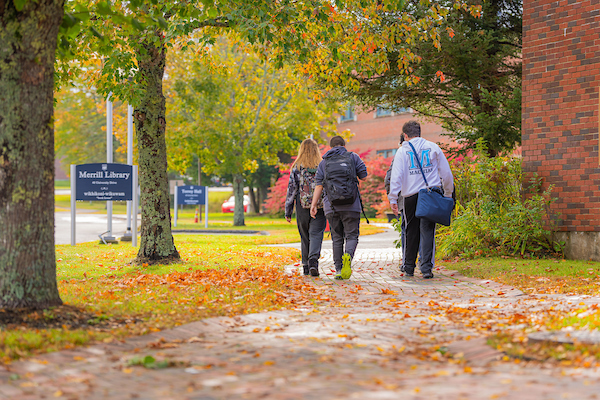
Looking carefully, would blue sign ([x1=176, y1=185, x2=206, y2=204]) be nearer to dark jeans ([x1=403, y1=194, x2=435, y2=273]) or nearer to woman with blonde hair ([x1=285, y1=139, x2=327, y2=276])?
woman with blonde hair ([x1=285, y1=139, x2=327, y2=276])

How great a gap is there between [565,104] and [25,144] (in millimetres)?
7584

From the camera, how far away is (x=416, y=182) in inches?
300

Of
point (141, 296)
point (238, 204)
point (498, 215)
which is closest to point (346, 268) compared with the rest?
point (141, 296)

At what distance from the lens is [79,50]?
8719 mm

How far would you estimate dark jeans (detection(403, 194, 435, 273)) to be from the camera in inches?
301

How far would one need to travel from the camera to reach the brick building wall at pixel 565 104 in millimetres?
8766

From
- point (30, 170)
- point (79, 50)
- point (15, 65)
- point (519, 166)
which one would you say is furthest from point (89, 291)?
point (519, 166)

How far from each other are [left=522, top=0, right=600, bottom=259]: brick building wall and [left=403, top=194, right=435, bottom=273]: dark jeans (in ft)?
8.56

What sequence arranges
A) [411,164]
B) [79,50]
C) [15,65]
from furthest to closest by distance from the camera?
[79,50] → [411,164] → [15,65]

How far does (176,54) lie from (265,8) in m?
17.1

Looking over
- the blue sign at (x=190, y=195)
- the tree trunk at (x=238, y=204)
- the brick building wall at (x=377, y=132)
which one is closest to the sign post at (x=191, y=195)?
the blue sign at (x=190, y=195)

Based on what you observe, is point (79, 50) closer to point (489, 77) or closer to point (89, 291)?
point (89, 291)

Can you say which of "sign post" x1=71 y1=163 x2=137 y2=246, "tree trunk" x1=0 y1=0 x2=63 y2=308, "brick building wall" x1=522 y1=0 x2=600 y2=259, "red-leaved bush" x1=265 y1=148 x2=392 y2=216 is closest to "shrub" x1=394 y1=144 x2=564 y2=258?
"brick building wall" x1=522 y1=0 x2=600 y2=259

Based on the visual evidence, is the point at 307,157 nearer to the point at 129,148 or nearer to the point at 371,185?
the point at 129,148
